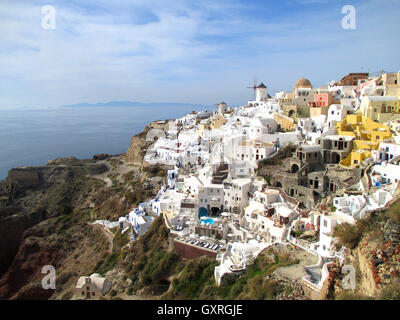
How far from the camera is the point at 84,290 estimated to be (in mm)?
17531

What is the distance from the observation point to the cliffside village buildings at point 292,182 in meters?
14.4

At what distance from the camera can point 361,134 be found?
62.4ft

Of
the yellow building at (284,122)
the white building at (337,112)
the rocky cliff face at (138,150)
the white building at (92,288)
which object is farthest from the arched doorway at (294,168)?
the rocky cliff face at (138,150)

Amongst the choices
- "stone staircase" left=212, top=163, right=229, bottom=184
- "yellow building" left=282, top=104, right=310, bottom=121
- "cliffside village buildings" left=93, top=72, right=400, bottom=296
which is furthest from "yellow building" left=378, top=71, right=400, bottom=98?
"stone staircase" left=212, top=163, right=229, bottom=184

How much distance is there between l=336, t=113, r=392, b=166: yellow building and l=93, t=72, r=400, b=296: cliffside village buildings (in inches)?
2.3

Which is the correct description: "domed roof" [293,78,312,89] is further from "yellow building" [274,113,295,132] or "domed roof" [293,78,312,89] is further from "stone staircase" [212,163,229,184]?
"stone staircase" [212,163,229,184]

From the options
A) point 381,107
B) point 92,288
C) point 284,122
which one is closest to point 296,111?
point 284,122

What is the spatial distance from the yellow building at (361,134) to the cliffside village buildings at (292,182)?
2.3 inches

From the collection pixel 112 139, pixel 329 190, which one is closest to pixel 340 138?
pixel 329 190

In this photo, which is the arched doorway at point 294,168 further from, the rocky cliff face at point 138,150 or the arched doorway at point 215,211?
the rocky cliff face at point 138,150
